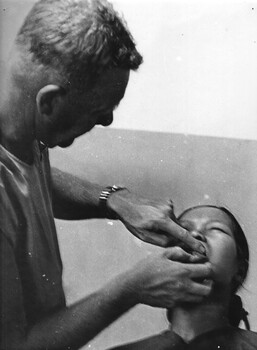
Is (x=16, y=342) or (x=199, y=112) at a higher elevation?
(x=199, y=112)

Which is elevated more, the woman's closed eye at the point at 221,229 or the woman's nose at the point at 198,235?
the woman's closed eye at the point at 221,229

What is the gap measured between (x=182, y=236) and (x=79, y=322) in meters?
0.30

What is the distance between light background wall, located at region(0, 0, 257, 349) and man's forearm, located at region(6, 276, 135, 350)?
0.02 metres

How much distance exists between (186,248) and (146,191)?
0.16 m

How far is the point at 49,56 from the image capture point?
145cm

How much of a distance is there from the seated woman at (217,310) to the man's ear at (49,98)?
38 centimetres

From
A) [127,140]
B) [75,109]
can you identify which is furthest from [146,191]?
A: [75,109]

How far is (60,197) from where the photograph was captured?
1.52 metres

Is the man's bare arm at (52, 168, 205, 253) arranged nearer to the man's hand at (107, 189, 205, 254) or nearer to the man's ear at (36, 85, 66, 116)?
the man's hand at (107, 189, 205, 254)

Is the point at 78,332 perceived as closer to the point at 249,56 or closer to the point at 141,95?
the point at 141,95

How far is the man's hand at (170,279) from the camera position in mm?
1420

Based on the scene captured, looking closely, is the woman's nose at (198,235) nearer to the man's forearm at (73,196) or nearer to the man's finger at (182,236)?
the man's finger at (182,236)

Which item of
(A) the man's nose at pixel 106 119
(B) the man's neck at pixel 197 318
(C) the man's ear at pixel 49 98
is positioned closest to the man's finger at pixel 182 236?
(B) the man's neck at pixel 197 318

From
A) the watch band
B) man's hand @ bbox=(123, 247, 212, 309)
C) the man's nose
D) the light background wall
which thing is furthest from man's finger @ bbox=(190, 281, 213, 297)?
the man's nose
